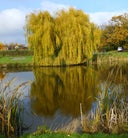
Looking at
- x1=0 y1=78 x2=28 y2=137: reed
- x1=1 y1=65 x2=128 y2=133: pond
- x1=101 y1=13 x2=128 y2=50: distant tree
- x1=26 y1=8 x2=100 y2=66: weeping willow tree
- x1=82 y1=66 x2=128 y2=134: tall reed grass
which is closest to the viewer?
x1=0 y1=78 x2=28 y2=137: reed

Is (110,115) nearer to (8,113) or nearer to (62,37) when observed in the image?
(8,113)

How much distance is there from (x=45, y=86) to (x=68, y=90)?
294 centimetres

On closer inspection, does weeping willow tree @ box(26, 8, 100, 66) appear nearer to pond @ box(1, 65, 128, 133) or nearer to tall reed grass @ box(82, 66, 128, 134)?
pond @ box(1, 65, 128, 133)

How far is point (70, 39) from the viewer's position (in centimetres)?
3697

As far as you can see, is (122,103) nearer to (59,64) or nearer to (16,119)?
(16,119)

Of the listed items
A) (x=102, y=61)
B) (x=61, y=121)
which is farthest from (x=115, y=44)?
A: (x=61, y=121)

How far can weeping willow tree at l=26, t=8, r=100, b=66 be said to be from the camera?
3709cm

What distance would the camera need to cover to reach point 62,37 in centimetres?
3756

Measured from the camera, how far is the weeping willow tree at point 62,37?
3709 centimetres

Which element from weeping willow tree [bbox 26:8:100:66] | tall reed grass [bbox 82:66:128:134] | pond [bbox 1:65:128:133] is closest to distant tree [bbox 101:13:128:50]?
weeping willow tree [bbox 26:8:100:66]

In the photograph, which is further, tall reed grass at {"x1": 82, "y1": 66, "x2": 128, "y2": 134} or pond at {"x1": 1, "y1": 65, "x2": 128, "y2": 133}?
pond at {"x1": 1, "y1": 65, "x2": 128, "y2": 133}

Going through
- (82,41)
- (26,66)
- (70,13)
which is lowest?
(26,66)

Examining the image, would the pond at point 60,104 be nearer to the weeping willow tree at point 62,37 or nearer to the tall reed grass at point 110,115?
the tall reed grass at point 110,115

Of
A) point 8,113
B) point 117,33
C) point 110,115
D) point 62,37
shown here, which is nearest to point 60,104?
point 110,115
